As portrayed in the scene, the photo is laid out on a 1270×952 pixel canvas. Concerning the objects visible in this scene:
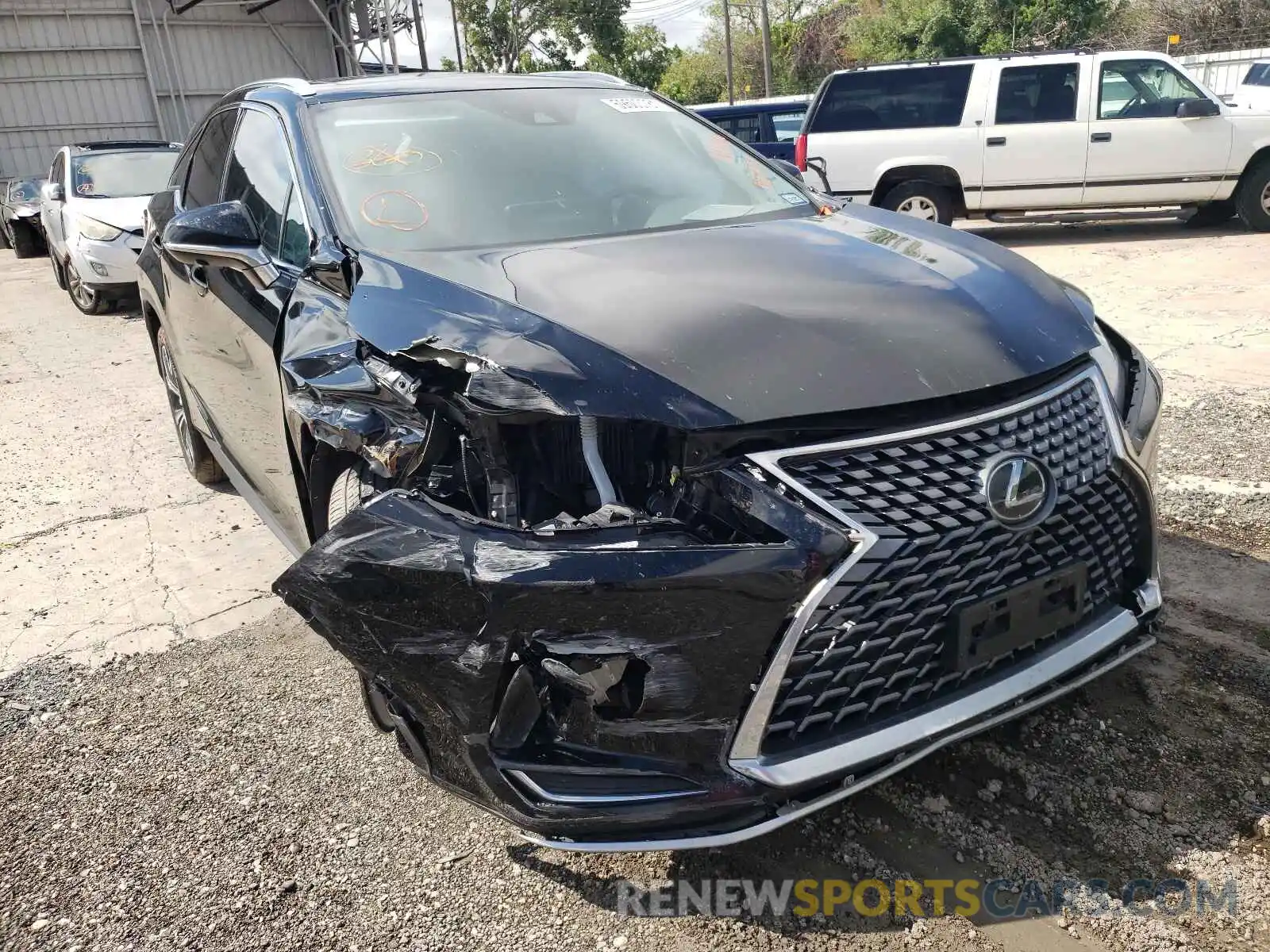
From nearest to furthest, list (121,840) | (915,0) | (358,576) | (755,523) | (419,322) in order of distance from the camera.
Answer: (755,523) < (358,576) < (419,322) < (121,840) < (915,0)

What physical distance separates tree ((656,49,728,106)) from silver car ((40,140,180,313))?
38.8 meters

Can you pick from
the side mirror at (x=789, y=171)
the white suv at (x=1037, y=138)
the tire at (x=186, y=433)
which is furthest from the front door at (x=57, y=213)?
the side mirror at (x=789, y=171)

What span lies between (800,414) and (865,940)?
108cm

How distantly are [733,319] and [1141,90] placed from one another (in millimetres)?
10200

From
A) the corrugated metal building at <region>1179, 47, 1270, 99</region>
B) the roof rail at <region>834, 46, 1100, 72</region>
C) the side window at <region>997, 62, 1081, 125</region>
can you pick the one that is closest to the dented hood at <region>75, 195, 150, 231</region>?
the roof rail at <region>834, 46, 1100, 72</region>

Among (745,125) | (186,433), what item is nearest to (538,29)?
(745,125)

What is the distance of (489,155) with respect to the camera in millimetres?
3156

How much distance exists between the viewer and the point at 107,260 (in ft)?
31.7

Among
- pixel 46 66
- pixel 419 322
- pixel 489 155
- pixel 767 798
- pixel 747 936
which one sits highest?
pixel 46 66

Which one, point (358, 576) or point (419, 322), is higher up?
point (419, 322)

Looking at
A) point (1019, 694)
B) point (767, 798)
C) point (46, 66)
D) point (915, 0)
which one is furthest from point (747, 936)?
point (915, 0)

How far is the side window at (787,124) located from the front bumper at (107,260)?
27.1ft

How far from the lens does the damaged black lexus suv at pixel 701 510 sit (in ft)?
6.02

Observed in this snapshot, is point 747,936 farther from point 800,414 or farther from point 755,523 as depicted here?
point 800,414
